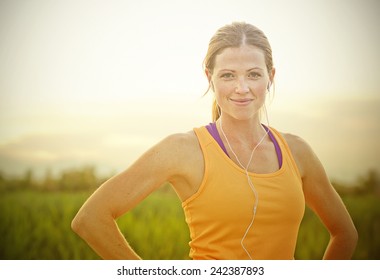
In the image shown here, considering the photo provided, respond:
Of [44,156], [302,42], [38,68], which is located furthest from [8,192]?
[302,42]

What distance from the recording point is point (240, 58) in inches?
76.3

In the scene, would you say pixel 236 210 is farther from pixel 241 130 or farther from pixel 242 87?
pixel 242 87

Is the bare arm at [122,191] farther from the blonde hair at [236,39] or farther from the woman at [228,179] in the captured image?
the blonde hair at [236,39]

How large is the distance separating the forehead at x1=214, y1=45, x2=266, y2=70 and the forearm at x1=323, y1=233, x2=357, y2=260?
856 mm

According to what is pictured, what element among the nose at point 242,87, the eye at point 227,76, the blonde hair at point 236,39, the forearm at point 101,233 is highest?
the blonde hair at point 236,39

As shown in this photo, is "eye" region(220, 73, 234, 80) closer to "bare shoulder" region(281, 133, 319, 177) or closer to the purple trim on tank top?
the purple trim on tank top

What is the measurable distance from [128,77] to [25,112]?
1.76 ft

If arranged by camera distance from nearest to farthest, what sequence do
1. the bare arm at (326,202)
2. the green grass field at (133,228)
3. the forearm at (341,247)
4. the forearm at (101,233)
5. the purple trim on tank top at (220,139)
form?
the forearm at (101,233), the purple trim on tank top at (220,139), the bare arm at (326,202), the forearm at (341,247), the green grass field at (133,228)

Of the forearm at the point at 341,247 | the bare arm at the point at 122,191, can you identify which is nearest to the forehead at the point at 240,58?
the bare arm at the point at 122,191

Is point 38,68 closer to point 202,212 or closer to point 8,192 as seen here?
point 8,192

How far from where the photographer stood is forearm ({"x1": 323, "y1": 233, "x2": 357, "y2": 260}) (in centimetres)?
218

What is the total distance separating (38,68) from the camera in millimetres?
2416

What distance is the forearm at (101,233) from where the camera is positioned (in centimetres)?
185

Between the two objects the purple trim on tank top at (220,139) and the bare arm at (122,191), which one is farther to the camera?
the purple trim on tank top at (220,139)
